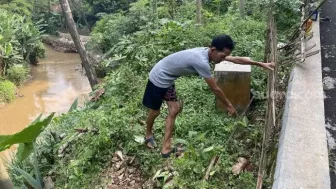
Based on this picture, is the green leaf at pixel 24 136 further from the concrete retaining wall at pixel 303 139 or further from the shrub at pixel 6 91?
the shrub at pixel 6 91

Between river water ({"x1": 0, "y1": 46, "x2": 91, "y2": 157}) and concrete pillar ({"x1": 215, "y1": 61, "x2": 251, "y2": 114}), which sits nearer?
concrete pillar ({"x1": 215, "y1": 61, "x2": 251, "y2": 114})

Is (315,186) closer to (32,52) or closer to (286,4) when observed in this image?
(286,4)

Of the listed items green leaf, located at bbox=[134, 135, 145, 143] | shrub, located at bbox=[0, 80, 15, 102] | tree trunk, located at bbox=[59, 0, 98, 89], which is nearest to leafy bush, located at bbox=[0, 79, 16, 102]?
shrub, located at bbox=[0, 80, 15, 102]

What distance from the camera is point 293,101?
3801mm

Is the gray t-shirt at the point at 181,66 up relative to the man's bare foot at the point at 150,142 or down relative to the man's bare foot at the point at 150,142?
up

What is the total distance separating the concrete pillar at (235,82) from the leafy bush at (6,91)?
37.3 feet

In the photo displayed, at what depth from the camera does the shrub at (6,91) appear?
13581mm

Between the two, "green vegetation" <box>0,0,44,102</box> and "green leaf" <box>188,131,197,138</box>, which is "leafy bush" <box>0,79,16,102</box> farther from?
"green leaf" <box>188,131,197,138</box>

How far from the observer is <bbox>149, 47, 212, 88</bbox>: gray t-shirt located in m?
3.54

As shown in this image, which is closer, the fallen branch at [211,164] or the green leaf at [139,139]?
the fallen branch at [211,164]

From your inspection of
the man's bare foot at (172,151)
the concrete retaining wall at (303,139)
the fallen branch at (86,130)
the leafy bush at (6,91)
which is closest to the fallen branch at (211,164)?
the man's bare foot at (172,151)

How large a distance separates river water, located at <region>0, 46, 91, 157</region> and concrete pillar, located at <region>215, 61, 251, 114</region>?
23.1 ft

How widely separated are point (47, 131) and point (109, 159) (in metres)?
1.91

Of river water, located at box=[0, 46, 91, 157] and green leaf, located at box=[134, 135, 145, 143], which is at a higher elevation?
green leaf, located at box=[134, 135, 145, 143]
